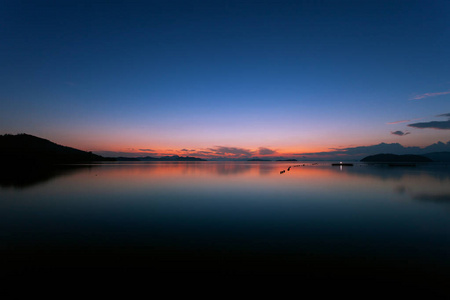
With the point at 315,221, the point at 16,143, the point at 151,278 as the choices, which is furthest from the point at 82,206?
the point at 16,143

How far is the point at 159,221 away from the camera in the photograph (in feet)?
44.2

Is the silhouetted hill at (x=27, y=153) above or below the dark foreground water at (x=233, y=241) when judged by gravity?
above

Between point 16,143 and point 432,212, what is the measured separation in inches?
9667

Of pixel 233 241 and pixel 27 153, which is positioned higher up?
pixel 27 153

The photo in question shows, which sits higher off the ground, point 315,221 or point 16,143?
point 16,143

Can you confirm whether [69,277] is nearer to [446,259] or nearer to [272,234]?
[272,234]

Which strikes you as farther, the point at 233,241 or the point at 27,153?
the point at 27,153

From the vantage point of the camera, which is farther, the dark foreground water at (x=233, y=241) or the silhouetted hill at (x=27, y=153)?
the silhouetted hill at (x=27, y=153)

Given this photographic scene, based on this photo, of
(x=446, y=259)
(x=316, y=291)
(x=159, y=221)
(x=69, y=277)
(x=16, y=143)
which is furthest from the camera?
(x=16, y=143)

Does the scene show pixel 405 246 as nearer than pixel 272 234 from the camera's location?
Yes

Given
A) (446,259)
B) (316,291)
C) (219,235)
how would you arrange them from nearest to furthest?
(316,291) → (446,259) → (219,235)

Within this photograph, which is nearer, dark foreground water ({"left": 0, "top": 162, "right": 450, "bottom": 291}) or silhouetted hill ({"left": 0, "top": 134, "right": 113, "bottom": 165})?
dark foreground water ({"left": 0, "top": 162, "right": 450, "bottom": 291})

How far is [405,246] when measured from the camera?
971 cm

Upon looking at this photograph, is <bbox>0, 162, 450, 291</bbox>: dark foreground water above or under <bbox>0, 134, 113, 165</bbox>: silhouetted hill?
under
